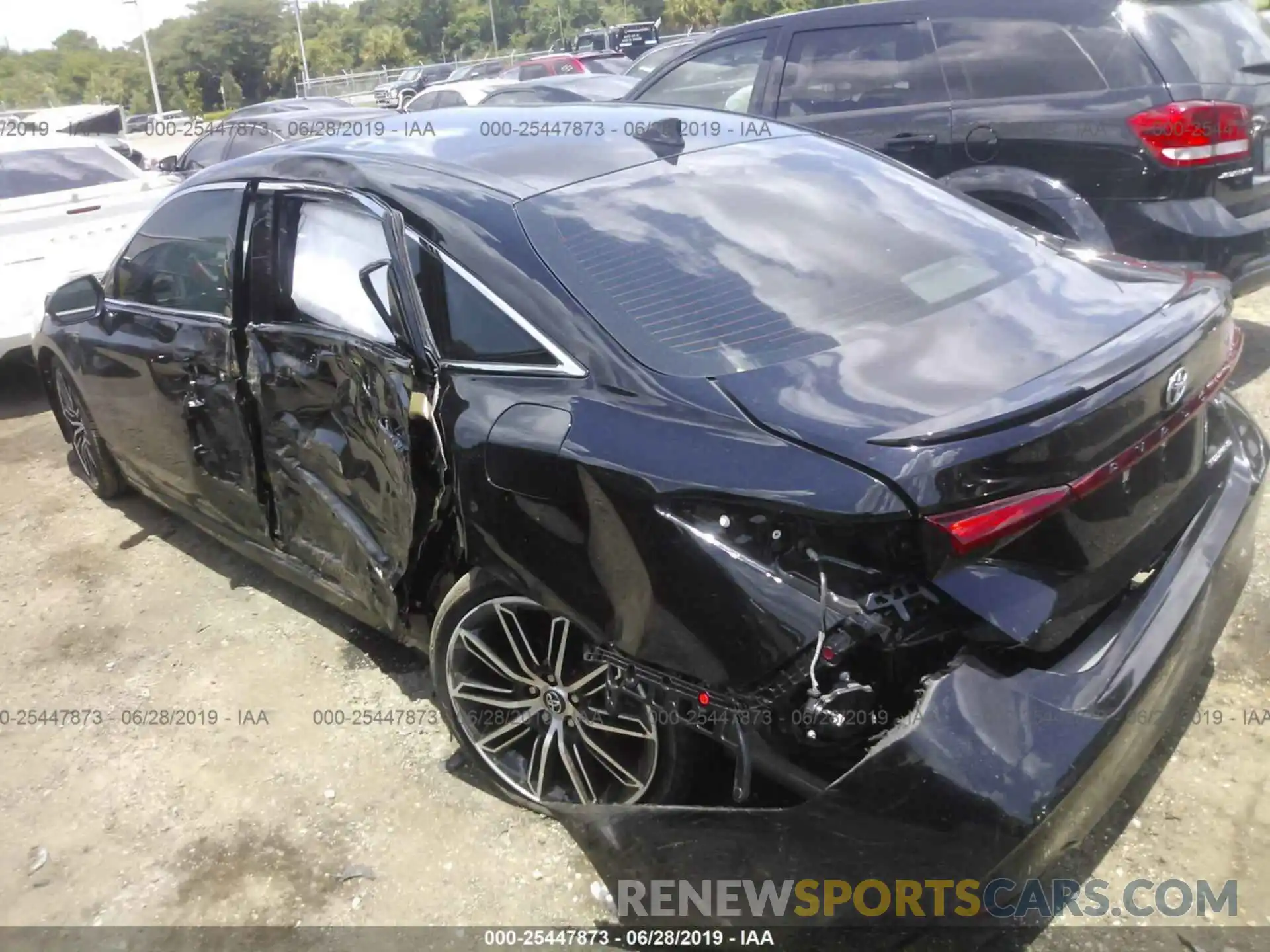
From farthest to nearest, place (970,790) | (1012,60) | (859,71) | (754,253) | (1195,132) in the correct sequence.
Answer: (859,71) < (1012,60) < (1195,132) < (754,253) < (970,790)

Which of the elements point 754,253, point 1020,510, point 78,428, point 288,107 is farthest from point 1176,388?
point 288,107

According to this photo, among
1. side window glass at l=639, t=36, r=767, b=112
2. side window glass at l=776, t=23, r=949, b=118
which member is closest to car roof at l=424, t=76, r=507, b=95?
side window glass at l=639, t=36, r=767, b=112

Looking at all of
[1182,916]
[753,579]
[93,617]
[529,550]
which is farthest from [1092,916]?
[93,617]

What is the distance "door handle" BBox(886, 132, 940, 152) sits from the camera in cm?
538

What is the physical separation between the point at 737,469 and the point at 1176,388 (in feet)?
3.38

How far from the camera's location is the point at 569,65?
18.1m

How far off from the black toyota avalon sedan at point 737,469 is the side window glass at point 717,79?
10.5 ft

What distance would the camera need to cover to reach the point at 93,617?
4.28 meters

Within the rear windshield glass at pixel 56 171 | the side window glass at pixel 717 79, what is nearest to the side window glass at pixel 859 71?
the side window glass at pixel 717 79

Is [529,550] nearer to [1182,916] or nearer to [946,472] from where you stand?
[946,472]

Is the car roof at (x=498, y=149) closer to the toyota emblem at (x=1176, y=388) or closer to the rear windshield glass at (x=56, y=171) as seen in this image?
the toyota emblem at (x=1176, y=388)

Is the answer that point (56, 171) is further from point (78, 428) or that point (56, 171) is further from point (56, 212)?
point (78, 428)

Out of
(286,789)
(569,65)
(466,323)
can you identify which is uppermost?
(569,65)

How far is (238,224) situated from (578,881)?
92.7 inches
